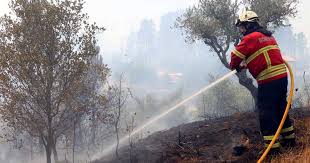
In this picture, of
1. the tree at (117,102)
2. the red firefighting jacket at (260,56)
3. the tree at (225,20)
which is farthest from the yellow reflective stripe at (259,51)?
the tree at (225,20)

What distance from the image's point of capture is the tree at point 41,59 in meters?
13.6

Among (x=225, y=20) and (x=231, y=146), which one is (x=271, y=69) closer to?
(x=231, y=146)

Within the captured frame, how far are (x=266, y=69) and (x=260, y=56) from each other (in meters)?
0.25

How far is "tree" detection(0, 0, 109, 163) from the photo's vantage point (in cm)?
1364

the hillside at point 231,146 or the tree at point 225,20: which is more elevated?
the tree at point 225,20

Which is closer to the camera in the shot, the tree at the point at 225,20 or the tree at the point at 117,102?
the tree at the point at 117,102

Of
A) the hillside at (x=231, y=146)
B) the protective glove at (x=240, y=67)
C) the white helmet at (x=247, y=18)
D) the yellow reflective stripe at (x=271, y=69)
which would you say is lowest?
the hillside at (x=231, y=146)

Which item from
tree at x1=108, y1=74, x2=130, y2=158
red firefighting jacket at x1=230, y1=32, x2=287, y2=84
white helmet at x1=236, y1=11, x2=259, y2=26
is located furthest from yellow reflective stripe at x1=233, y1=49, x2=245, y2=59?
tree at x1=108, y1=74, x2=130, y2=158

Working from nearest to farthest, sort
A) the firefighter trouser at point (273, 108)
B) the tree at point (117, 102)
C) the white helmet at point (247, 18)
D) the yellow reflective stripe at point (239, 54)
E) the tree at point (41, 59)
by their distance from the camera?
1. the yellow reflective stripe at point (239, 54)
2. the firefighter trouser at point (273, 108)
3. the white helmet at point (247, 18)
4. the tree at point (41, 59)
5. the tree at point (117, 102)

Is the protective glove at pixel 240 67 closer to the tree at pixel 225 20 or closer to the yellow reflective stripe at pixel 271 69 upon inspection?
the yellow reflective stripe at pixel 271 69

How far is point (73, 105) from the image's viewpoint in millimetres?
16156

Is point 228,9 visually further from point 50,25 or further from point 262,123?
point 262,123

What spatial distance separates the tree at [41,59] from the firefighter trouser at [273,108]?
30.7 ft

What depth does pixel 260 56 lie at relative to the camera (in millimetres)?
6184
